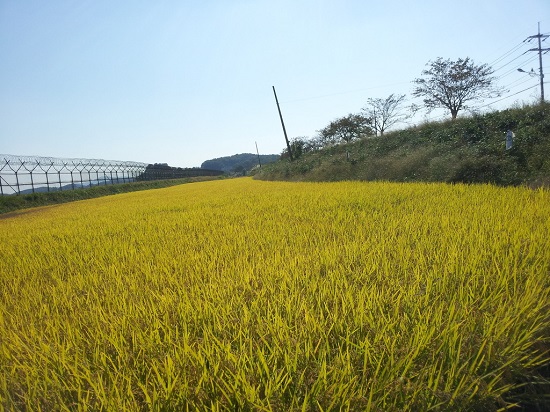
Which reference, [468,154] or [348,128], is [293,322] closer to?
[468,154]

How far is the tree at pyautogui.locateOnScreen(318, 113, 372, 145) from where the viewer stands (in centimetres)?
3950

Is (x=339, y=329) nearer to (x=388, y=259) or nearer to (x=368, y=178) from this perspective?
(x=388, y=259)

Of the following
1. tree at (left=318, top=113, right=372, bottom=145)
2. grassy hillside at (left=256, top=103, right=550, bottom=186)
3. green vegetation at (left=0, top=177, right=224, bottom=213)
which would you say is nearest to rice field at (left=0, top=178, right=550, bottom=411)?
grassy hillside at (left=256, top=103, right=550, bottom=186)

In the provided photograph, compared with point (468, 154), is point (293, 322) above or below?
below

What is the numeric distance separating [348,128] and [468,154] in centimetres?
3429

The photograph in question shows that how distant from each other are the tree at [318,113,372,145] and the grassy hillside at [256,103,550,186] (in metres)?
25.7

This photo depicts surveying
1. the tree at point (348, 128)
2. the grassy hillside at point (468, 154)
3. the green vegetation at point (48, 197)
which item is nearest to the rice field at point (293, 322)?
the grassy hillside at point (468, 154)

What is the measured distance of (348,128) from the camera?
41.0 metres

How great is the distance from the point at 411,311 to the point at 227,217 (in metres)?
3.53

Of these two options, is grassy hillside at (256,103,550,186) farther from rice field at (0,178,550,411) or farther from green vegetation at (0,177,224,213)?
green vegetation at (0,177,224,213)

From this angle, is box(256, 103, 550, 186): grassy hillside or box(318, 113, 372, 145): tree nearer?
box(256, 103, 550, 186): grassy hillside

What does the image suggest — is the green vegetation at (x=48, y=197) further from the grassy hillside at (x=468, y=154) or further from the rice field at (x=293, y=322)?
the rice field at (x=293, y=322)

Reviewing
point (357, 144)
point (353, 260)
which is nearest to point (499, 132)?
point (357, 144)

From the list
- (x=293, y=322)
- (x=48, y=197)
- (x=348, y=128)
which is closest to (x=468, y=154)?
(x=293, y=322)
